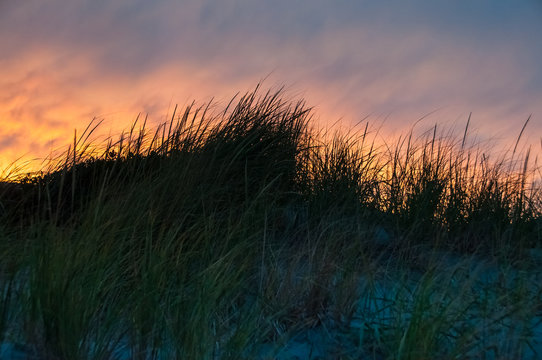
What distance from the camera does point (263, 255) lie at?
273cm

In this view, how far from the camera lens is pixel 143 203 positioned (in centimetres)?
324

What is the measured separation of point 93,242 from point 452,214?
303 cm

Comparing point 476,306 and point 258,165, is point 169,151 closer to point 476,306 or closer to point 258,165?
point 258,165

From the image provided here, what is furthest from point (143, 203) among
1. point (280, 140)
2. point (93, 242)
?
point (280, 140)

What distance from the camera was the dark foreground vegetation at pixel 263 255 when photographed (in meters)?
2.05

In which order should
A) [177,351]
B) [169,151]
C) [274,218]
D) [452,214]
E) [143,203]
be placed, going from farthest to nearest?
[452,214] → [169,151] → [274,218] → [143,203] → [177,351]

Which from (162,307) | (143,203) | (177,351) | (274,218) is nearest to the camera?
(177,351)

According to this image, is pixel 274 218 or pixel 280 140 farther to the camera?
pixel 280 140

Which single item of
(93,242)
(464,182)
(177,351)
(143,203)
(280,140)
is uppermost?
(280,140)

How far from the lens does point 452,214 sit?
14.5 ft

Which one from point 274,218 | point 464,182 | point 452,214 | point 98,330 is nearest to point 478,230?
point 452,214

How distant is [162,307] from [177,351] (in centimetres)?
35

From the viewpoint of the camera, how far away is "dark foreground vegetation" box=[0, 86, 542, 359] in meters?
2.05

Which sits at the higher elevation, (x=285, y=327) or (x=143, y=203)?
(x=143, y=203)
